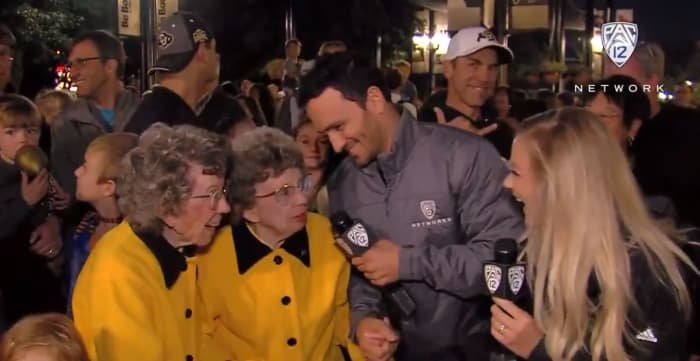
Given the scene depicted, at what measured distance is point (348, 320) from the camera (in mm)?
3633

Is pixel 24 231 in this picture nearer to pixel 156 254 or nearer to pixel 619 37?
pixel 156 254

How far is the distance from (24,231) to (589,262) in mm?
3175

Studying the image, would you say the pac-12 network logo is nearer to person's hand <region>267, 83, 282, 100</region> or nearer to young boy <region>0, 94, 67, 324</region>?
person's hand <region>267, 83, 282, 100</region>

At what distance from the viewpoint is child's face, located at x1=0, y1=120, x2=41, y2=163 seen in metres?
5.15

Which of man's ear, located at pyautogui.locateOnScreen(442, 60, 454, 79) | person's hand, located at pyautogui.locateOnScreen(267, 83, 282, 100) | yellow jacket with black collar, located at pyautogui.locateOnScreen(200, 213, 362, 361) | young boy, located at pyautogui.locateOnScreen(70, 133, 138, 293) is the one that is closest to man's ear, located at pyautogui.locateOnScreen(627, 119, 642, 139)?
man's ear, located at pyautogui.locateOnScreen(442, 60, 454, 79)

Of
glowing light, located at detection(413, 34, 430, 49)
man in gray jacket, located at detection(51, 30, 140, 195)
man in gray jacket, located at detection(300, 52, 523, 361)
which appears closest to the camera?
man in gray jacket, located at detection(300, 52, 523, 361)

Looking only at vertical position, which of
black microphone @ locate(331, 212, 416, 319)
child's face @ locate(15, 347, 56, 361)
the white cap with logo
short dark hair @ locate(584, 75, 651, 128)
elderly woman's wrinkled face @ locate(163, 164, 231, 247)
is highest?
the white cap with logo

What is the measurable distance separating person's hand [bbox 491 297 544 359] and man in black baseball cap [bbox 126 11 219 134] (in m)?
2.13

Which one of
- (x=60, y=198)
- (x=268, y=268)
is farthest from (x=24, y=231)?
(x=268, y=268)

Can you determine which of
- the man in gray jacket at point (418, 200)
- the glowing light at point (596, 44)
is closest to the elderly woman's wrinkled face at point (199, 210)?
the man in gray jacket at point (418, 200)

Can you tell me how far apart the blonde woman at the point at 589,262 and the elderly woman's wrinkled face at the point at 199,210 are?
96 centimetres

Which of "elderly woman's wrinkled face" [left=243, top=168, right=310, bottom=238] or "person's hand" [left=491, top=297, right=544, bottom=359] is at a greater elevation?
"elderly woman's wrinkled face" [left=243, top=168, right=310, bottom=238]

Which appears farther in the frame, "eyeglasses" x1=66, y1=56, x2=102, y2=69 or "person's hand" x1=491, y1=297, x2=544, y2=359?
"eyeglasses" x1=66, y1=56, x2=102, y2=69

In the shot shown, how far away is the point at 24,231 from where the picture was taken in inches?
192
